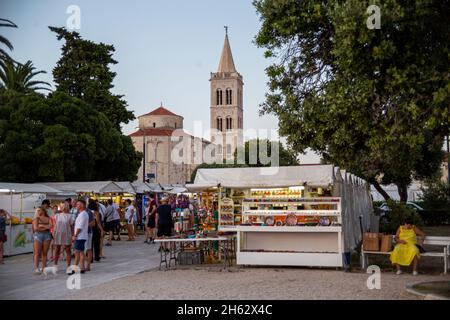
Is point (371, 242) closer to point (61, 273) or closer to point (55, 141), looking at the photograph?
point (61, 273)

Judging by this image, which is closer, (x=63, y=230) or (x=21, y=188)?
(x=63, y=230)

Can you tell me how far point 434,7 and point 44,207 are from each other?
959cm

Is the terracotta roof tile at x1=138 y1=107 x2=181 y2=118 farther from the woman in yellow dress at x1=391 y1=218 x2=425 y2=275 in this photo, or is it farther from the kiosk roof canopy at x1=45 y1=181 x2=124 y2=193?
the woman in yellow dress at x1=391 y1=218 x2=425 y2=275

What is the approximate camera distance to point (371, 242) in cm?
1303

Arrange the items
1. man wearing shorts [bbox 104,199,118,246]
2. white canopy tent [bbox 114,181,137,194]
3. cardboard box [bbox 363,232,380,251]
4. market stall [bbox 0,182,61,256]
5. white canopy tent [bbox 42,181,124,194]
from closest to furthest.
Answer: cardboard box [bbox 363,232,380,251] → market stall [bbox 0,182,61,256] → man wearing shorts [bbox 104,199,118,246] → white canopy tent [bbox 42,181,124,194] → white canopy tent [bbox 114,181,137,194]

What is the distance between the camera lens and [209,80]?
390 feet

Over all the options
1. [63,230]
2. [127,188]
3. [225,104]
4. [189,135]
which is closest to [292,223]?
[63,230]

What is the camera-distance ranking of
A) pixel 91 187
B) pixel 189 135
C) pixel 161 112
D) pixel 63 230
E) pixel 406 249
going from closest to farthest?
pixel 406 249 < pixel 63 230 < pixel 91 187 < pixel 189 135 < pixel 161 112

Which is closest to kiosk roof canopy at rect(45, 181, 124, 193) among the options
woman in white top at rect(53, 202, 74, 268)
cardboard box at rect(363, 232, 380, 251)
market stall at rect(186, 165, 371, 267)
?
market stall at rect(186, 165, 371, 267)

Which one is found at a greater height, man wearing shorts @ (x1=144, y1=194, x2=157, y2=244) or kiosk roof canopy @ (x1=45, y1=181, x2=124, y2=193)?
kiosk roof canopy @ (x1=45, y1=181, x2=124, y2=193)

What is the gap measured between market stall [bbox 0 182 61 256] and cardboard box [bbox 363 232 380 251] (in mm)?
11888

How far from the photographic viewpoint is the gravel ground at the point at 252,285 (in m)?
9.42

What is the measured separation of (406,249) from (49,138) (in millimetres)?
25372

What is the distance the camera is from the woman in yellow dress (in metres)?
12.2
